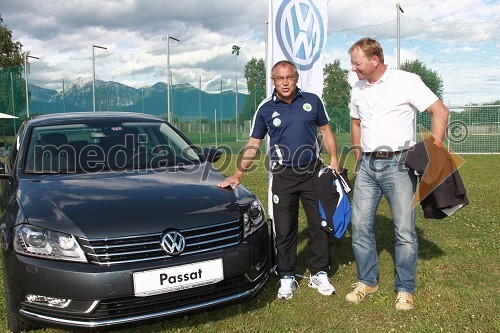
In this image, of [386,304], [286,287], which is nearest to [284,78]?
[286,287]

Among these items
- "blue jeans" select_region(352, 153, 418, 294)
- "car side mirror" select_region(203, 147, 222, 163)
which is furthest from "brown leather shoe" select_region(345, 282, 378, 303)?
"car side mirror" select_region(203, 147, 222, 163)

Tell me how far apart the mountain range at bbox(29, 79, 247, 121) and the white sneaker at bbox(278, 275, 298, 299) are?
2091 cm

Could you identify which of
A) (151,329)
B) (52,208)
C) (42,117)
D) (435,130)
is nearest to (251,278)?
(151,329)

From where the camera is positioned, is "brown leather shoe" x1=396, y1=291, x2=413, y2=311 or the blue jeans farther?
"brown leather shoe" x1=396, y1=291, x2=413, y2=311

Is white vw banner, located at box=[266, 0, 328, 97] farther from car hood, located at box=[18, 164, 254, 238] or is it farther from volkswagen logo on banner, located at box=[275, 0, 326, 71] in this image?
car hood, located at box=[18, 164, 254, 238]

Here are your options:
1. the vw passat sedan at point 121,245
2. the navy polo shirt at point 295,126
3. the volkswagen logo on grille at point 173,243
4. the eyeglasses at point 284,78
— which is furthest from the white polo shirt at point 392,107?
the volkswagen logo on grille at point 173,243

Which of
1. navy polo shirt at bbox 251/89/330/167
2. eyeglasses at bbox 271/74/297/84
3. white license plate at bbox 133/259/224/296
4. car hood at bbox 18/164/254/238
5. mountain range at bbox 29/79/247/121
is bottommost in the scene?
white license plate at bbox 133/259/224/296

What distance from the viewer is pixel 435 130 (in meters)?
3.02

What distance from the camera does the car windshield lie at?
3.69 m

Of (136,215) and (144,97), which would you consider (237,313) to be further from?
(144,97)

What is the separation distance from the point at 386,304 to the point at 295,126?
145 cm

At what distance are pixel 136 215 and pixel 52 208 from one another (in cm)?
52

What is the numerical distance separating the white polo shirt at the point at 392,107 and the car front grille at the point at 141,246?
1.25 metres

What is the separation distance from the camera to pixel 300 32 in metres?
4.97
